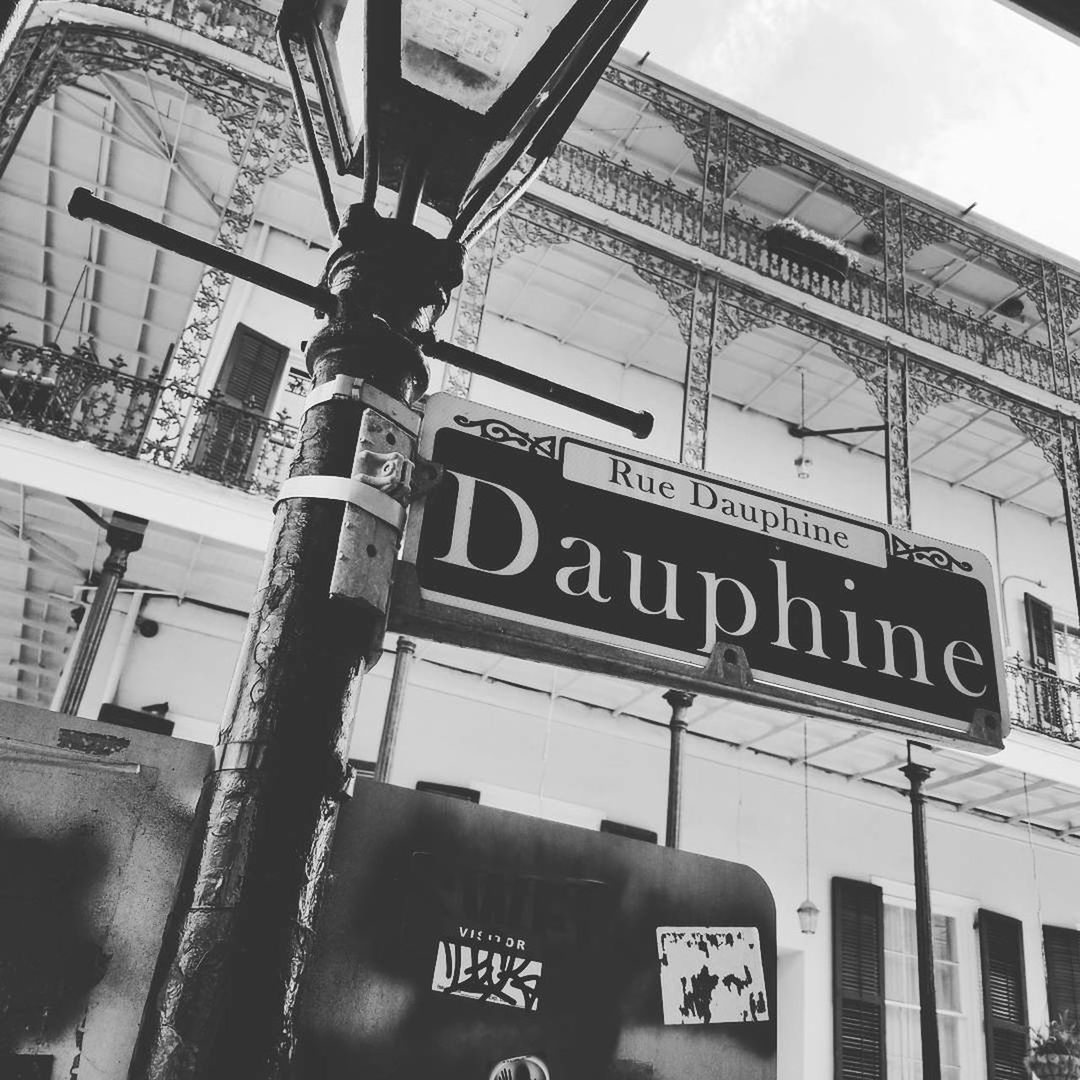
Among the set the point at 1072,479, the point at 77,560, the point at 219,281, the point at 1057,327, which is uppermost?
the point at 1057,327

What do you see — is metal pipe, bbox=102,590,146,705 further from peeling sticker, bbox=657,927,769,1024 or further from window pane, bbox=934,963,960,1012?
window pane, bbox=934,963,960,1012

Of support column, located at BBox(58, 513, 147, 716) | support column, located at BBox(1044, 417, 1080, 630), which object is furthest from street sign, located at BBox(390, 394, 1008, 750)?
support column, located at BBox(1044, 417, 1080, 630)

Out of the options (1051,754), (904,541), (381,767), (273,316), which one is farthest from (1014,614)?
(904,541)

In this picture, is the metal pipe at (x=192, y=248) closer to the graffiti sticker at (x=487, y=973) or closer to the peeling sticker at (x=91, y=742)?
the peeling sticker at (x=91, y=742)

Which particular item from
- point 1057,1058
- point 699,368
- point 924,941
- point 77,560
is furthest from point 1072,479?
point 77,560

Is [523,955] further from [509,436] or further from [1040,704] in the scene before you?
[1040,704]

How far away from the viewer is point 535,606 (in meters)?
1.18

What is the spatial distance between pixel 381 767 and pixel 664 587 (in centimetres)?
672

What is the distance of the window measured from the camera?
1076 cm

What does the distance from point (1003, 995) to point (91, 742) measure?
1328cm

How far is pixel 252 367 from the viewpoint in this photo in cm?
1016

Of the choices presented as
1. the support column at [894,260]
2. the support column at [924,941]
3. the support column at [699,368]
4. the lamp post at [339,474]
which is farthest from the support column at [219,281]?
the support column at [924,941]

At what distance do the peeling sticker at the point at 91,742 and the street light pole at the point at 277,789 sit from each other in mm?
111

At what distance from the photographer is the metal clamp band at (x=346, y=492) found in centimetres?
91
